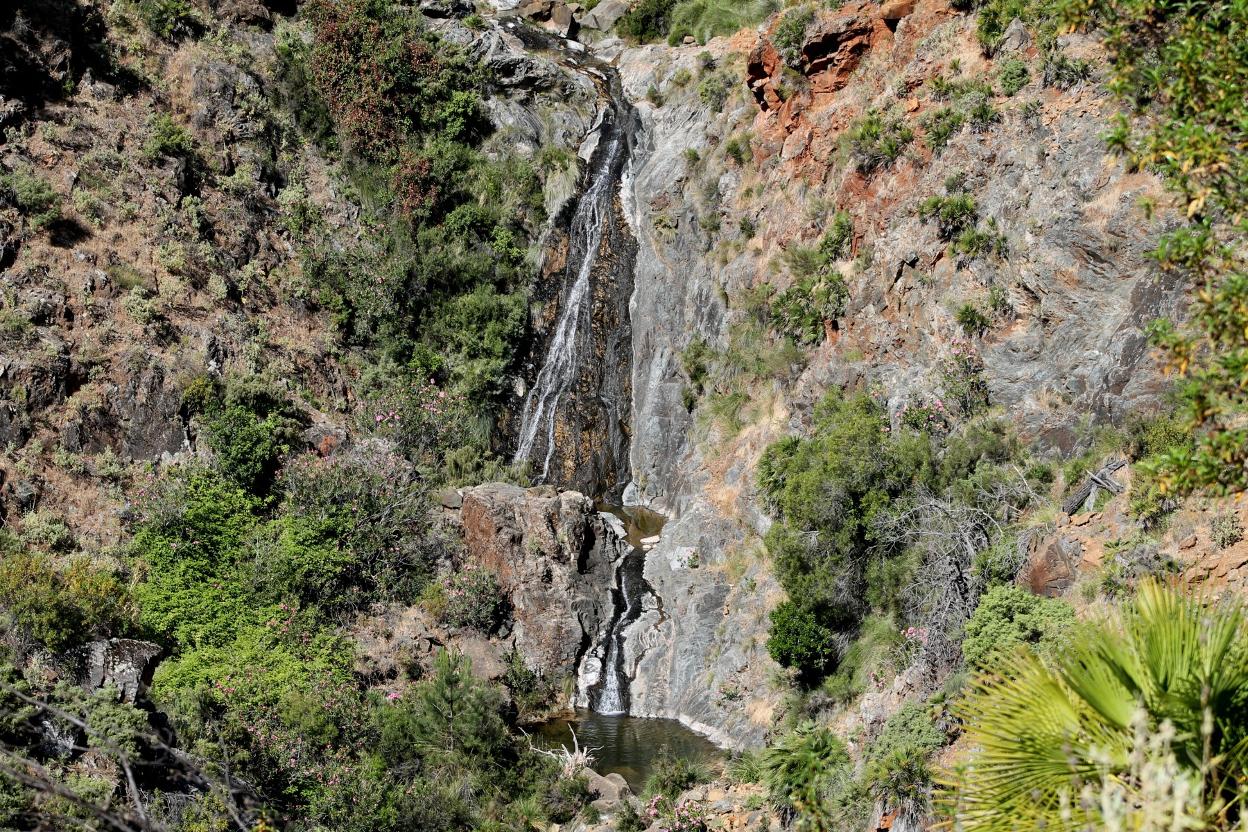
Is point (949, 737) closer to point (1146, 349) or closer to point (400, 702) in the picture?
point (1146, 349)

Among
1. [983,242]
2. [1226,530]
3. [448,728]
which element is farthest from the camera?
[983,242]

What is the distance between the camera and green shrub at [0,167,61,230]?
20.5 m

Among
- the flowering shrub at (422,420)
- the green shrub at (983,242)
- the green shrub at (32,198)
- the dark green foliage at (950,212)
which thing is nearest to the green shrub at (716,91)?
the dark green foliage at (950,212)

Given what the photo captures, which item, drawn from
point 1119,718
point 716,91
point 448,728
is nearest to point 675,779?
point 448,728

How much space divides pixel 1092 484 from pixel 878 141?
934 centimetres

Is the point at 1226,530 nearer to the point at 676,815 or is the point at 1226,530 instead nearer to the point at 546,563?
the point at 676,815

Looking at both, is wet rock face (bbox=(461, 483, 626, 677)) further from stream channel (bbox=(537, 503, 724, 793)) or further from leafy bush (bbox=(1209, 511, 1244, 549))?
leafy bush (bbox=(1209, 511, 1244, 549))

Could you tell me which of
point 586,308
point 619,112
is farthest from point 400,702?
point 619,112

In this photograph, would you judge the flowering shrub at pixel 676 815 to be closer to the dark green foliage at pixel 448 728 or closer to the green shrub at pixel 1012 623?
the dark green foliage at pixel 448 728

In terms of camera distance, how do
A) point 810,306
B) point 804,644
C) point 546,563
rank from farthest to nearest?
point 546,563
point 810,306
point 804,644

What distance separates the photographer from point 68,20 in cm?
2430

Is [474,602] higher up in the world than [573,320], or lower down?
lower down

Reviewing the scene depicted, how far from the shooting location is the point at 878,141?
19.4 metres

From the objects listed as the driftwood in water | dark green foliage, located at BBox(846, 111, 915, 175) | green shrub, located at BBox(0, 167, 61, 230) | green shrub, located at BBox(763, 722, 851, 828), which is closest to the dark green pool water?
green shrub, located at BBox(763, 722, 851, 828)
